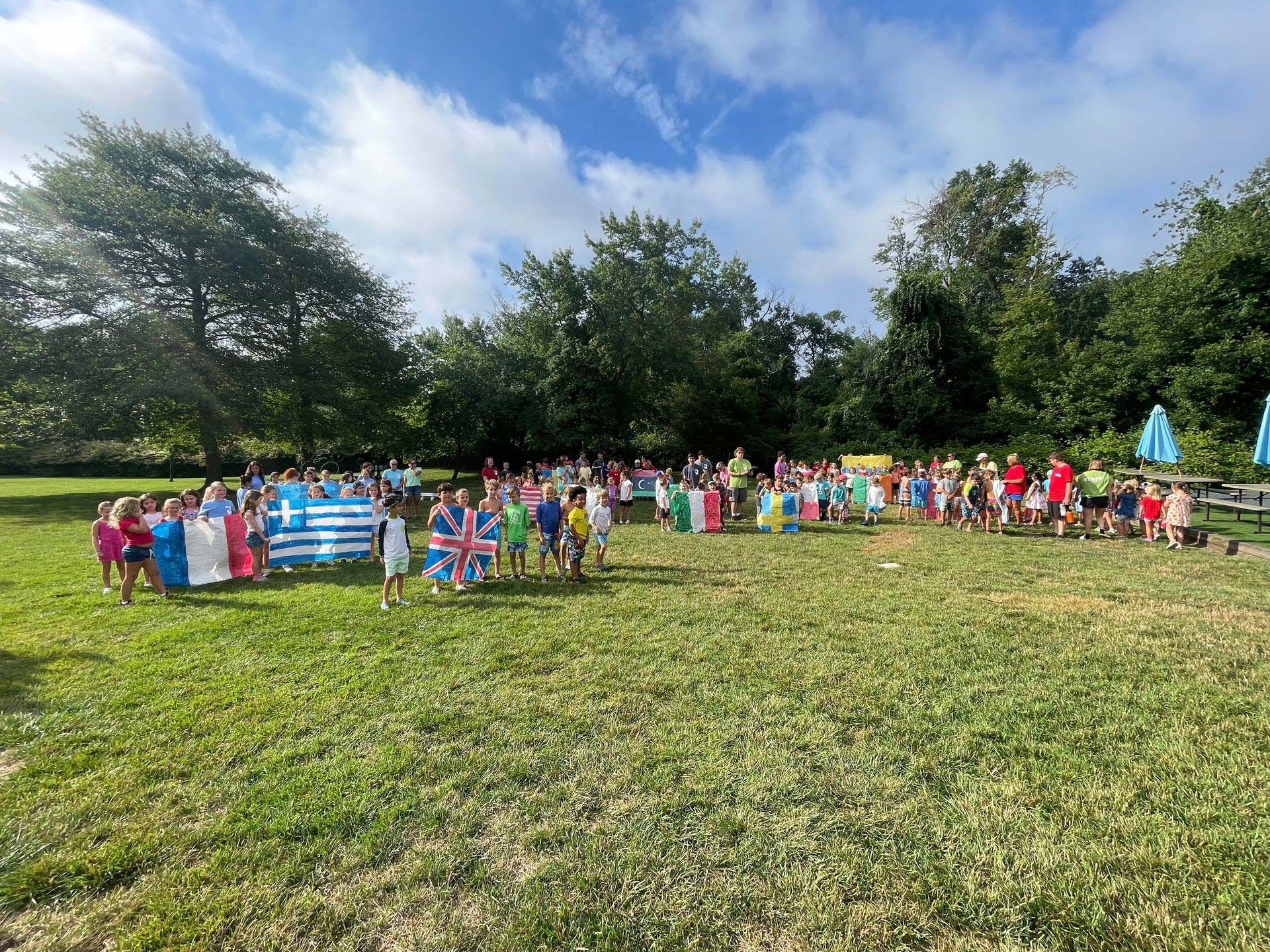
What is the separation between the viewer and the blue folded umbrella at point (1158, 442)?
45.2 feet

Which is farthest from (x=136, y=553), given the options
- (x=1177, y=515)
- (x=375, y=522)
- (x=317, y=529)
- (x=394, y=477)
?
(x=1177, y=515)

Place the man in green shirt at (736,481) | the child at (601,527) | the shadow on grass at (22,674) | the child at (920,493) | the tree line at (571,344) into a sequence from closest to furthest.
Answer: the shadow on grass at (22,674) < the child at (601,527) < the child at (920,493) < the man in green shirt at (736,481) < the tree line at (571,344)

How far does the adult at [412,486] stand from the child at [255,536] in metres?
6.56

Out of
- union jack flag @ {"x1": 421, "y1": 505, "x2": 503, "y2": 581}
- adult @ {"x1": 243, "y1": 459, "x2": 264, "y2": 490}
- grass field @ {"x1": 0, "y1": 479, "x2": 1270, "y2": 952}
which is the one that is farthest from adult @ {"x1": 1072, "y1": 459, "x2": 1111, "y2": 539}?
adult @ {"x1": 243, "y1": 459, "x2": 264, "y2": 490}

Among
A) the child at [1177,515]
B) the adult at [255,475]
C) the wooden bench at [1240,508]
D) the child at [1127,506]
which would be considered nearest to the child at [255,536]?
the adult at [255,475]

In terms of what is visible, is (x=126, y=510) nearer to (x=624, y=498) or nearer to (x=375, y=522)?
(x=375, y=522)

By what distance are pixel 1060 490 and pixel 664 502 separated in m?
10.0

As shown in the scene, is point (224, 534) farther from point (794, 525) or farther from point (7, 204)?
point (7, 204)

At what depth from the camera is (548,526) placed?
864cm

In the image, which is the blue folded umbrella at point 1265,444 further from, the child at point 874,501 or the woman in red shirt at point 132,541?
the woman in red shirt at point 132,541

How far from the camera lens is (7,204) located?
19422 mm

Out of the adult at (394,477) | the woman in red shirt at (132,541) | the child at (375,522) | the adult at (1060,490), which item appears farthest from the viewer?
the adult at (394,477)

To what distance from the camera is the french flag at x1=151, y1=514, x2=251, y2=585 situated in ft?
26.7

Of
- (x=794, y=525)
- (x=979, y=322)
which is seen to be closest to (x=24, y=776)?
(x=794, y=525)
